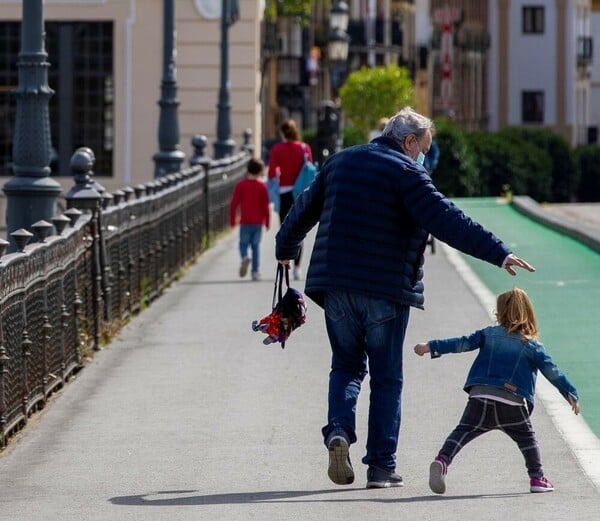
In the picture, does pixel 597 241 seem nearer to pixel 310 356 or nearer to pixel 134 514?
pixel 310 356

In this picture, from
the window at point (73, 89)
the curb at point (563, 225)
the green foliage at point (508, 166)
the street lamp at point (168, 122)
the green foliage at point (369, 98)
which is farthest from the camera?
the green foliage at point (508, 166)

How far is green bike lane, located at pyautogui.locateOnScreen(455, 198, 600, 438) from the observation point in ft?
44.8

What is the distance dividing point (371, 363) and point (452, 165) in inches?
1868

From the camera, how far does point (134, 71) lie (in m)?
40.9

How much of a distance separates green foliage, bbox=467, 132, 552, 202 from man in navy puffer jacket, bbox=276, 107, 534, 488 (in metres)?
53.2

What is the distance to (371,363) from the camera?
9.45 m

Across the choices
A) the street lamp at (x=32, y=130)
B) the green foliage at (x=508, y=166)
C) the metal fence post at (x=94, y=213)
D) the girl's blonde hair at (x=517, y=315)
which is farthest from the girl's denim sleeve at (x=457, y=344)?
the green foliage at (x=508, y=166)

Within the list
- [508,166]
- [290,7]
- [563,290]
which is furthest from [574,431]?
[508,166]

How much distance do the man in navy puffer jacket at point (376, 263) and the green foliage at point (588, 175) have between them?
77342 millimetres

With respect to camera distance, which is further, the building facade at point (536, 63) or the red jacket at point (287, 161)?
the building facade at point (536, 63)

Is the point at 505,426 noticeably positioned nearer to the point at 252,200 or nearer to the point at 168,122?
the point at 252,200

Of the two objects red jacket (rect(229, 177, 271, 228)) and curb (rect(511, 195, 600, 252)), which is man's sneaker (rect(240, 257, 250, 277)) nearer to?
red jacket (rect(229, 177, 271, 228))

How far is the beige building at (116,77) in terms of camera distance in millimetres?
40125

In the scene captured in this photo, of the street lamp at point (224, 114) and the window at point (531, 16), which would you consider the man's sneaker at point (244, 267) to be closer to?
the street lamp at point (224, 114)
